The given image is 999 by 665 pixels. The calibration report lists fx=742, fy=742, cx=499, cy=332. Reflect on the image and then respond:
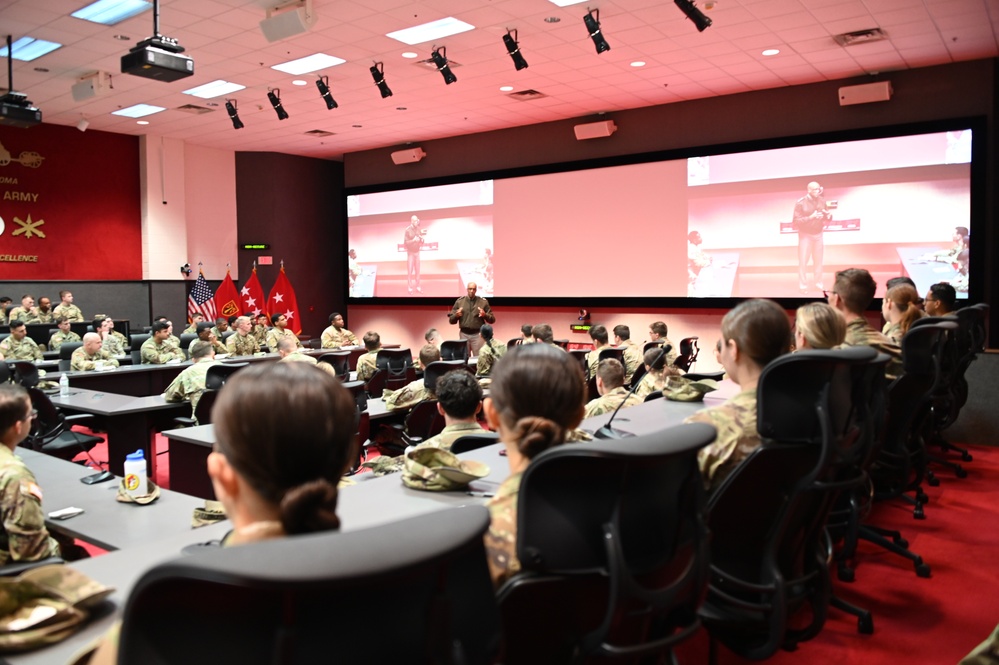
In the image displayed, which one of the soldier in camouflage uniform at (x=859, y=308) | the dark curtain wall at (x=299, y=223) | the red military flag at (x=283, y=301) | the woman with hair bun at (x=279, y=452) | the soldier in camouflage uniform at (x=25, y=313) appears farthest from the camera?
the dark curtain wall at (x=299, y=223)

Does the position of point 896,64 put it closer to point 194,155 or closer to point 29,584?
point 29,584

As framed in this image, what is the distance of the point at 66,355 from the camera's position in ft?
25.5

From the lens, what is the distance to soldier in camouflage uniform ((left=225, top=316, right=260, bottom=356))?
10.3m

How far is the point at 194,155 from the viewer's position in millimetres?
13547

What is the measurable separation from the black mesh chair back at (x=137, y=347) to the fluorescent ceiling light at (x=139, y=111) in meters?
3.51

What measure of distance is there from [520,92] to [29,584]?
9.26 m

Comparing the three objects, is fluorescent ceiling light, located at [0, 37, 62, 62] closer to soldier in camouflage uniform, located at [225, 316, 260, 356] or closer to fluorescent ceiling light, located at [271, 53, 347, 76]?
fluorescent ceiling light, located at [271, 53, 347, 76]

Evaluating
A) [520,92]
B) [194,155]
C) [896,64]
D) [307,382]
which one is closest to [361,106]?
[520,92]

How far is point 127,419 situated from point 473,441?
3.49 m

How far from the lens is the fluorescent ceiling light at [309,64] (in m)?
8.39

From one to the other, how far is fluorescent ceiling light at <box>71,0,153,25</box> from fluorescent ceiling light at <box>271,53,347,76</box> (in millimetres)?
1829

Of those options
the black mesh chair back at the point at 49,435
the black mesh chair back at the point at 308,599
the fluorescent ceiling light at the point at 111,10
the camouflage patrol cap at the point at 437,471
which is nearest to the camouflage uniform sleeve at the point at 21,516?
the camouflage patrol cap at the point at 437,471

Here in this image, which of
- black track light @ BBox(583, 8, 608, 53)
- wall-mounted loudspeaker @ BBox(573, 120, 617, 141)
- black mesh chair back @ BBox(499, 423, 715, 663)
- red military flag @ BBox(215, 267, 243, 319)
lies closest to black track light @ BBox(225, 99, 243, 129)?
red military flag @ BBox(215, 267, 243, 319)

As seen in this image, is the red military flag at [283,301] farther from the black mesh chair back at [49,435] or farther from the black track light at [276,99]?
the black mesh chair back at [49,435]
